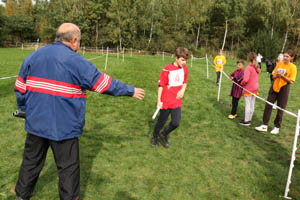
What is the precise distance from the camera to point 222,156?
4.56m

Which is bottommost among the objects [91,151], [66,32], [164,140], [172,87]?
[91,151]

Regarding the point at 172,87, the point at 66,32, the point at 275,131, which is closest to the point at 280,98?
the point at 275,131

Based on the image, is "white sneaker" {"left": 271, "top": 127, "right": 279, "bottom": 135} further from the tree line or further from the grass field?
the tree line

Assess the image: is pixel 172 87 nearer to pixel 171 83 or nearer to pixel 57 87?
pixel 171 83

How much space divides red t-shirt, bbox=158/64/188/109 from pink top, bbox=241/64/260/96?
230 cm

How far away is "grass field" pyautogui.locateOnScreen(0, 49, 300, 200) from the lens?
3.38 meters

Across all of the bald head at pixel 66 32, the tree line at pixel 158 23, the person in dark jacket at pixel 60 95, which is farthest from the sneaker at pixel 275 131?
the tree line at pixel 158 23

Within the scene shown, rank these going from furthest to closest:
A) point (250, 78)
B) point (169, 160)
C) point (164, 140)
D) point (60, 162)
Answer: point (250, 78), point (164, 140), point (169, 160), point (60, 162)

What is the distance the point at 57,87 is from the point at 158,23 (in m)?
51.0

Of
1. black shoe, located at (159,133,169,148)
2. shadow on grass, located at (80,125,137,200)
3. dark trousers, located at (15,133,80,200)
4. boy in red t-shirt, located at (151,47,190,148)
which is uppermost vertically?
boy in red t-shirt, located at (151,47,190,148)

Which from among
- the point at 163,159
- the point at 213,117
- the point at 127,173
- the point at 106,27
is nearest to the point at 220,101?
the point at 213,117

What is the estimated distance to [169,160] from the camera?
4.28 metres

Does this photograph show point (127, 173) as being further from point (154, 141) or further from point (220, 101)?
point (220, 101)

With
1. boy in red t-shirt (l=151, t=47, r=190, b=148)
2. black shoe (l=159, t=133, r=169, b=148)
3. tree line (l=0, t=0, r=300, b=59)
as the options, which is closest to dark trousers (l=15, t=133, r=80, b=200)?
boy in red t-shirt (l=151, t=47, r=190, b=148)
